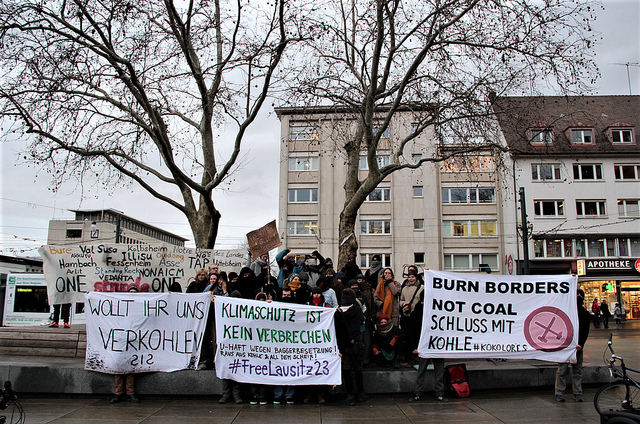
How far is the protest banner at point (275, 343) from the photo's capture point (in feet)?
24.9

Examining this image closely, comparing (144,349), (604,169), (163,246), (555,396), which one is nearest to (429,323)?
(555,396)

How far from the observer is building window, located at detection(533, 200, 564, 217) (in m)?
39.4

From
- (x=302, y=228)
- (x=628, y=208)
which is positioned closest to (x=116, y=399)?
(x=302, y=228)

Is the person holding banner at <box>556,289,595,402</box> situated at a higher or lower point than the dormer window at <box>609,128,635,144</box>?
lower

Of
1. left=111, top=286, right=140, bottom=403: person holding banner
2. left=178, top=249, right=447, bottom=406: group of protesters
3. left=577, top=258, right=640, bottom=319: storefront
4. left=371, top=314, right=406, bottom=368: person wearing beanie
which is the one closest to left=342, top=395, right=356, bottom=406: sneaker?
left=178, top=249, right=447, bottom=406: group of protesters

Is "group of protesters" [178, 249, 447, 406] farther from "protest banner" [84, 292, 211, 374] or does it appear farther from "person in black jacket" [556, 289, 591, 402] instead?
"person in black jacket" [556, 289, 591, 402]

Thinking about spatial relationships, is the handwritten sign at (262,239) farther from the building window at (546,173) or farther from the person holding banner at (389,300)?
the building window at (546,173)

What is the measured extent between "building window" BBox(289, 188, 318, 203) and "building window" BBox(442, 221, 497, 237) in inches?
471

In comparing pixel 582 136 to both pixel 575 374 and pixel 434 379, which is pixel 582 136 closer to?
pixel 575 374

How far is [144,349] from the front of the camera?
8.03 meters

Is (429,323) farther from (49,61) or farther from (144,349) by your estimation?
(49,61)

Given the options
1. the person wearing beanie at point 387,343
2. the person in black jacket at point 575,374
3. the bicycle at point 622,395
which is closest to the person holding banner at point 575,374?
the person in black jacket at point 575,374

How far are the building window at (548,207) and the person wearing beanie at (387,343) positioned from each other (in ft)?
115

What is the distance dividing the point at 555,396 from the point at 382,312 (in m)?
3.15
